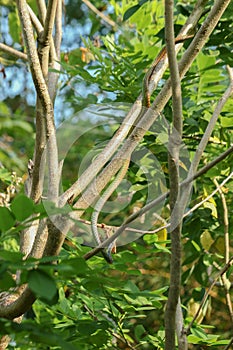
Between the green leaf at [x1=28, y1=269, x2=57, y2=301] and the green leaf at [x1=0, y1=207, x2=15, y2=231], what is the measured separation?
0.06 metres

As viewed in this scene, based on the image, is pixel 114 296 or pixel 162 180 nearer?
pixel 114 296

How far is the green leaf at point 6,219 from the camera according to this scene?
578 mm

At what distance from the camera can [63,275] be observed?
616 millimetres

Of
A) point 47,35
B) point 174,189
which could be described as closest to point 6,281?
point 174,189

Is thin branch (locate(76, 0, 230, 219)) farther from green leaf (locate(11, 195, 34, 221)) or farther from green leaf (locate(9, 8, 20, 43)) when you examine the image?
green leaf (locate(9, 8, 20, 43))

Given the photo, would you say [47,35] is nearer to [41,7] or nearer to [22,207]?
[41,7]

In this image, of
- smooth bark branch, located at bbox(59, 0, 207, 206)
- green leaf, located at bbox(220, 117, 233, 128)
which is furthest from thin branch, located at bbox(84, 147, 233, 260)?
green leaf, located at bbox(220, 117, 233, 128)

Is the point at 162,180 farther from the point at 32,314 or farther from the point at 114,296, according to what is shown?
the point at 32,314

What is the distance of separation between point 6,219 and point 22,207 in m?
0.02

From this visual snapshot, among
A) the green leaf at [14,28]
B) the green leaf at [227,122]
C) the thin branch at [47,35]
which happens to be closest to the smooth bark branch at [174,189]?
the thin branch at [47,35]

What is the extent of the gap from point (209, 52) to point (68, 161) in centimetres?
133

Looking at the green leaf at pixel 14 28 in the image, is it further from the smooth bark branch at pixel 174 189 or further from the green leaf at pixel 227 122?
the smooth bark branch at pixel 174 189

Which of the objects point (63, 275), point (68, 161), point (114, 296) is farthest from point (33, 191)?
point (68, 161)

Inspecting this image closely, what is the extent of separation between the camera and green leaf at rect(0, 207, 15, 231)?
1.90 feet
